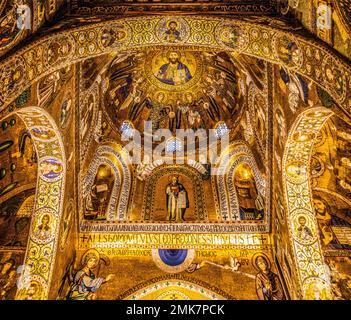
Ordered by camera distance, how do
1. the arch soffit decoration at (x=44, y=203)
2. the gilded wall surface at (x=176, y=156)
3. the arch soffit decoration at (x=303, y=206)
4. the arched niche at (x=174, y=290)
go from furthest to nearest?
1. the arched niche at (x=174, y=290)
2. the arch soffit decoration at (x=303, y=206)
3. the arch soffit decoration at (x=44, y=203)
4. the gilded wall surface at (x=176, y=156)

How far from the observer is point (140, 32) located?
25.2 ft

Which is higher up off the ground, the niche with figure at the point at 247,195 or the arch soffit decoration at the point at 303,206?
the niche with figure at the point at 247,195

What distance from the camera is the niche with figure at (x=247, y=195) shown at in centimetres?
1120

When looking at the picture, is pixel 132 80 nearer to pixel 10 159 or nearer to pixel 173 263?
pixel 10 159

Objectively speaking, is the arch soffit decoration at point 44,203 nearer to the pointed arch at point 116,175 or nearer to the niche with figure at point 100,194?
the pointed arch at point 116,175

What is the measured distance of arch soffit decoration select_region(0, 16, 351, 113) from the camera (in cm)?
621

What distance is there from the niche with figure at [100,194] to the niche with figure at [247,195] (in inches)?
160

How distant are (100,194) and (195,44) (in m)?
5.86

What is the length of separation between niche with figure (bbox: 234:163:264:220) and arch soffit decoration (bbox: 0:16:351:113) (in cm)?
482

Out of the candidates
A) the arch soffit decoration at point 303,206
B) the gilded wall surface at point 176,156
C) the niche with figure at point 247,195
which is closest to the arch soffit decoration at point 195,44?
the gilded wall surface at point 176,156

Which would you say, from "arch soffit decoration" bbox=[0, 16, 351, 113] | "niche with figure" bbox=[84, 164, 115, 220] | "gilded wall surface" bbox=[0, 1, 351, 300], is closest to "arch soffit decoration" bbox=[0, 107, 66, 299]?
"gilded wall surface" bbox=[0, 1, 351, 300]

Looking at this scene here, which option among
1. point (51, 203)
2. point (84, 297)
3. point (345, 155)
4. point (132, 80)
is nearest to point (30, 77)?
point (51, 203)

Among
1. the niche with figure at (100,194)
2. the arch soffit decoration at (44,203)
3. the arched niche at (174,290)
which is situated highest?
the niche with figure at (100,194)

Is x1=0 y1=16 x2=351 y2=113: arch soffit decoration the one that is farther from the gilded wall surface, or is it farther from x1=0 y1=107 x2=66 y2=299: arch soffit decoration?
A: x1=0 y1=107 x2=66 y2=299: arch soffit decoration
